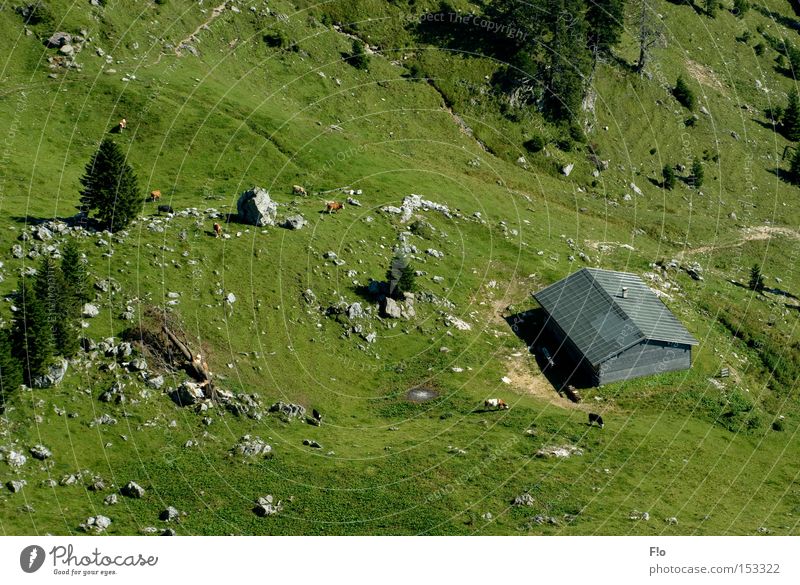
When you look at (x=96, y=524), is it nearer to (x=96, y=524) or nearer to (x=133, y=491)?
(x=96, y=524)

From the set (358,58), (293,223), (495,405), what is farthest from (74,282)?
(358,58)

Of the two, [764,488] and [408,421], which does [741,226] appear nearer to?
[764,488]

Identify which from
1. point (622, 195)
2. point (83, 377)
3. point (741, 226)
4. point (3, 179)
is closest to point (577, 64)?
point (622, 195)

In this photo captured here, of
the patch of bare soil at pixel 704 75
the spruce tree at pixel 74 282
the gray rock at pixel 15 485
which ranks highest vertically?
the patch of bare soil at pixel 704 75

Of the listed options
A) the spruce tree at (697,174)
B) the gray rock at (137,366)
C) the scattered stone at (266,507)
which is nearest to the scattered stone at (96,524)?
the scattered stone at (266,507)

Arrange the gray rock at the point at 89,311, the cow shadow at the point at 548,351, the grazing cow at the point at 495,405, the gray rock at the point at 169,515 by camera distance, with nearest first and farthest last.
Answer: the gray rock at the point at 169,515, the gray rock at the point at 89,311, the grazing cow at the point at 495,405, the cow shadow at the point at 548,351

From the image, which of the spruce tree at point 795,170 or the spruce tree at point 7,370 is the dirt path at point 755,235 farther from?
the spruce tree at point 7,370

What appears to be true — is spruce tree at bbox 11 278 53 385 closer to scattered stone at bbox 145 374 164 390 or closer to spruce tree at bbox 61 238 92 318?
spruce tree at bbox 61 238 92 318
